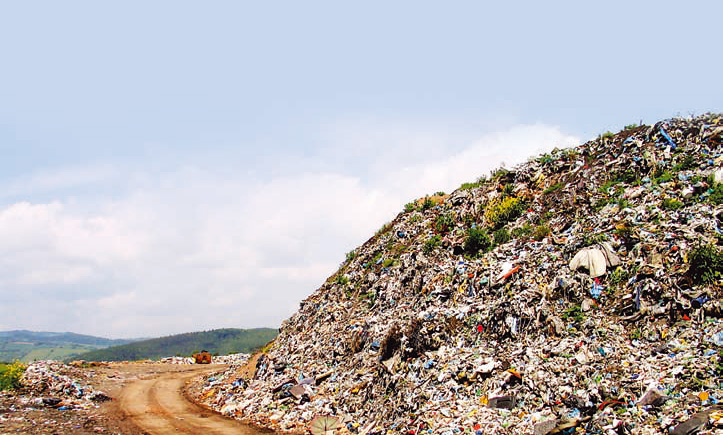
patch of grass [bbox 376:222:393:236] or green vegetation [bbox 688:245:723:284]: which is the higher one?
patch of grass [bbox 376:222:393:236]

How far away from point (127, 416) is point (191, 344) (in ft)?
552

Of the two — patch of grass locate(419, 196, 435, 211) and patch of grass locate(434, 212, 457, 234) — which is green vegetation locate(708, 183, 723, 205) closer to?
patch of grass locate(434, 212, 457, 234)

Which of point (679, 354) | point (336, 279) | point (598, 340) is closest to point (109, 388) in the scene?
point (336, 279)

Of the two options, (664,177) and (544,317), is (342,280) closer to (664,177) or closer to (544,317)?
(544,317)

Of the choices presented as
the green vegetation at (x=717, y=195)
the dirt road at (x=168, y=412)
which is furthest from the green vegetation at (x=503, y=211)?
the dirt road at (x=168, y=412)

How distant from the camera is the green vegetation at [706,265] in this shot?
9594 millimetres

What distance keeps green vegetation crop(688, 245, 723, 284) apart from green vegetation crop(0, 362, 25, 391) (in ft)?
85.6

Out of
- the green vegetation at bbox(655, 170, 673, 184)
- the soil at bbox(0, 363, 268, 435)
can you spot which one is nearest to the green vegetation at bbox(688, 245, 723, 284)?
the green vegetation at bbox(655, 170, 673, 184)

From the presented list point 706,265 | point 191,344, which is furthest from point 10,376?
point 191,344

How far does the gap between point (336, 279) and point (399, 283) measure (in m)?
7.04

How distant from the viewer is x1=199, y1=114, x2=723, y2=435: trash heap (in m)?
8.66

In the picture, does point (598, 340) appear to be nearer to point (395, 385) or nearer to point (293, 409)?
point (395, 385)

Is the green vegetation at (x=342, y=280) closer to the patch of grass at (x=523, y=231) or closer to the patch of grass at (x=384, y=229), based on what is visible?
the patch of grass at (x=384, y=229)

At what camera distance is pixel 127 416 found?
49.2ft
